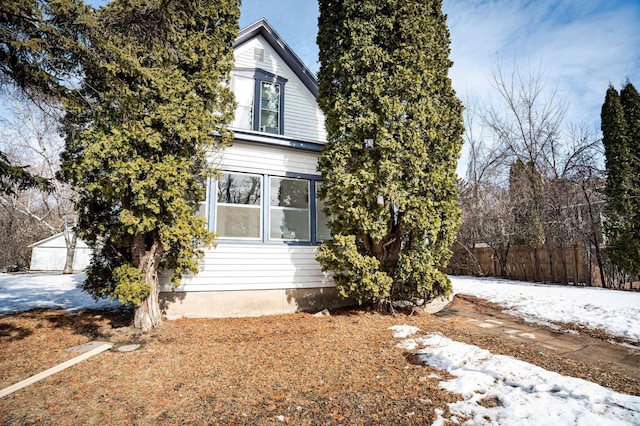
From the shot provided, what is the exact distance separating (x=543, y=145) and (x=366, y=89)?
1241 centimetres

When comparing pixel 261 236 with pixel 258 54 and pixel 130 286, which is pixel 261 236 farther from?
pixel 258 54

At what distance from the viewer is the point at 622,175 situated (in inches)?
448

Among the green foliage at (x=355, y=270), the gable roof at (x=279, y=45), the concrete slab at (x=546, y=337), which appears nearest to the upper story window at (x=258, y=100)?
the gable roof at (x=279, y=45)

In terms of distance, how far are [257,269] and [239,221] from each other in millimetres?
1396

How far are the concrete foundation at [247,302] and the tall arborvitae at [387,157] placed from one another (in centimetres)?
125

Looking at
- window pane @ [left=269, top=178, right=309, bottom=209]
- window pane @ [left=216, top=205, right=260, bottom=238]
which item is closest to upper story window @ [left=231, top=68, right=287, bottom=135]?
window pane @ [left=269, top=178, right=309, bottom=209]

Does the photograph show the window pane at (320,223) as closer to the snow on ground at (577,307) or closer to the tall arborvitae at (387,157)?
the tall arborvitae at (387,157)

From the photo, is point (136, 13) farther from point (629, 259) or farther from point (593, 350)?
point (629, 259)

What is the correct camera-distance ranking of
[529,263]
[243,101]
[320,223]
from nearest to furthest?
[320,223], [243,101], [529,263]

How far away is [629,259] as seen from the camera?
10.7 metres

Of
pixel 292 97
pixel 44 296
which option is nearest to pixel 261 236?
pixel 292 97

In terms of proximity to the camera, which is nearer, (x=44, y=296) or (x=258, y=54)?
(x=44, y=296)

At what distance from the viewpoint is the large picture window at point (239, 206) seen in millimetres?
7777

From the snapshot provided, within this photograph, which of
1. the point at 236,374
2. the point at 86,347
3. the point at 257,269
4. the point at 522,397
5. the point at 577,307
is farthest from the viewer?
the point at 577,307
